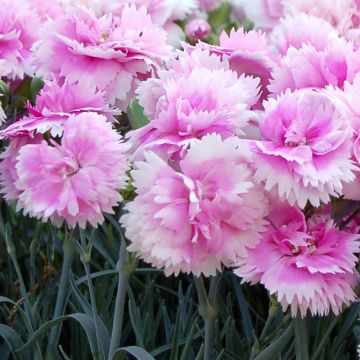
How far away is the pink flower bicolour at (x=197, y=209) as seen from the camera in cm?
61

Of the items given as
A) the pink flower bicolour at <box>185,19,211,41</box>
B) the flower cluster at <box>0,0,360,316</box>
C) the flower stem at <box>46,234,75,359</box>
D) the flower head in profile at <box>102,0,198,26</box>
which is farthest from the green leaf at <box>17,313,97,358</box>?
the pink flower bicolour at <box>185,19,211,41</box>

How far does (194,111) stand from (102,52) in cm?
20

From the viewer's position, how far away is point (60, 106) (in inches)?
30.9

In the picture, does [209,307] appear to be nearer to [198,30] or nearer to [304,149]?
[304,149]

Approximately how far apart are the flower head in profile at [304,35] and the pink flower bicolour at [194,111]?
20 centimetres

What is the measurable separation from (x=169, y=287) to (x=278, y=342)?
52 cm

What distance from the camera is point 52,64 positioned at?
86 cm

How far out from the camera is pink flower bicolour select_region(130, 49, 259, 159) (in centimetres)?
66

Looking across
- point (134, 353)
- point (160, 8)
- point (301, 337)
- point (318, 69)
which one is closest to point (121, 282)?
point (134, 353)

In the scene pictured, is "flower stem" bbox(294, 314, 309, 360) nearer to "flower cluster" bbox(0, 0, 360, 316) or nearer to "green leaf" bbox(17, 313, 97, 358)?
"flower cluster" bbox(0, 0, 360, 316)

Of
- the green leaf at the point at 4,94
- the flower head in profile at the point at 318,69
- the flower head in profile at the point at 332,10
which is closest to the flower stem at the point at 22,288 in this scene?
the green leaf at the point at 4,94

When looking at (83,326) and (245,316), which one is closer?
(83,326)

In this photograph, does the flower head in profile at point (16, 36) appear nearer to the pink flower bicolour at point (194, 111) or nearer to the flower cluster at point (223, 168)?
the flower cluster at point (223, 168)

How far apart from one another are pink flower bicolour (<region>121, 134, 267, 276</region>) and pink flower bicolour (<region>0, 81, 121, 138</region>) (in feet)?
0.57
